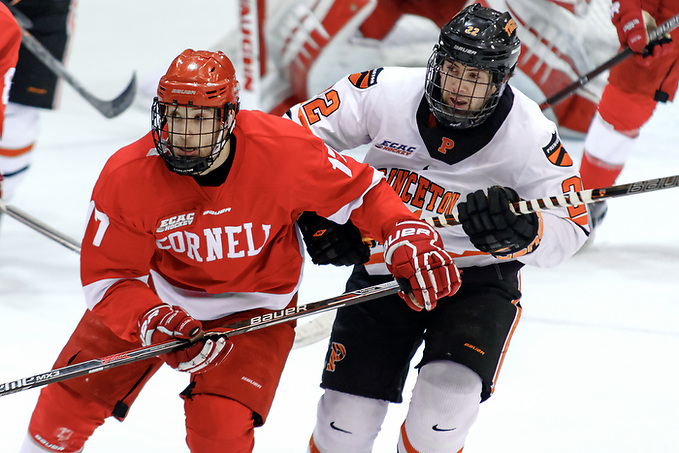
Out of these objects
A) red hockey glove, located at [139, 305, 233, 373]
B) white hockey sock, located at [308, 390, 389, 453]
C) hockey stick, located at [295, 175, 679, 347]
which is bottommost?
white hockey sock, located at [308, 390, 389, 453]

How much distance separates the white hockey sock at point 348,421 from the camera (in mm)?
2078

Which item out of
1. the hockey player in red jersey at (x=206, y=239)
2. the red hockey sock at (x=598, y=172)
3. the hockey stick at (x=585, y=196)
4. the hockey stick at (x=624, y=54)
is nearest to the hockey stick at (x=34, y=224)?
the hockey player in red jersey at (x=206, y=239)

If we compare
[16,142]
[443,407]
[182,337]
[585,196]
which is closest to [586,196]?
[585,196]

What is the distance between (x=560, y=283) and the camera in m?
3.54

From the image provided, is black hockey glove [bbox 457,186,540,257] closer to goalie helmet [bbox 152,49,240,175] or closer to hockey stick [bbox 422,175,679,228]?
hockey stick [bbox 422,175,679,228]

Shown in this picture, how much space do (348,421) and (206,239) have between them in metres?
0.53

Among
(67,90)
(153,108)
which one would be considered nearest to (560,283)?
(153,108)

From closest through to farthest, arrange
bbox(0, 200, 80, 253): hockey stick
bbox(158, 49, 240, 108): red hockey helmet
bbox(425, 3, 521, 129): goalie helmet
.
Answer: bbox(158, 49, 240, 108): red hockey helmet
bbox(425, 3, 521, 129): goalie helmet
bbox(0, 200, 80, 253): hockey stick

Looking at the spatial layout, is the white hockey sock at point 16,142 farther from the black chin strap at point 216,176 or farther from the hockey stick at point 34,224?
the black chin strap at point 216,176

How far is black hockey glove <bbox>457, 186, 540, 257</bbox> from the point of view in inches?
77.9

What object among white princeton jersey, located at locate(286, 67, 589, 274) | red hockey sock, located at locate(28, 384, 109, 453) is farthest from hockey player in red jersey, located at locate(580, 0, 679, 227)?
red hockey sock, located at locate(28, 384, 109, 453)

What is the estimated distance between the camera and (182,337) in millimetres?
1892

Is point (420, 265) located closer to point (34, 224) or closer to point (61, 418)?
point (61, 418)

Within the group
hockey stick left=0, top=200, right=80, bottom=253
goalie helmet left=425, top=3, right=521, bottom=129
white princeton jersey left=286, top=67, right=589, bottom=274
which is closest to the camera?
goalie helmet left=425, top=3, right=521, bottom=129
